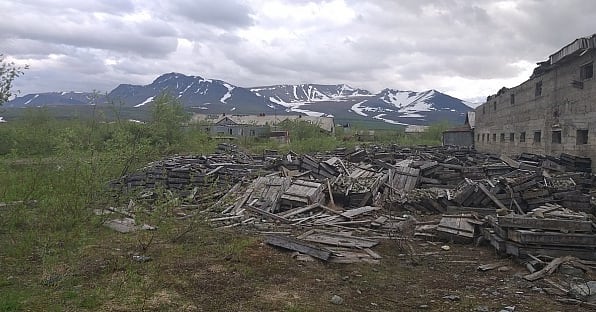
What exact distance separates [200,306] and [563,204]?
1070 centimetres

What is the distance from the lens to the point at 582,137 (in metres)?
17.2

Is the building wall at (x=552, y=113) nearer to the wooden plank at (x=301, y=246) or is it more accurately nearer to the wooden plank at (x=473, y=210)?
the wooden plank at (x=473, y=210)

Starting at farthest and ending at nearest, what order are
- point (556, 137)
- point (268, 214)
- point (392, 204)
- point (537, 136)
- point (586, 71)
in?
point (537, 136)
point (556, 137)
point (586, 71)
point (392, 204)
point (268, 214)

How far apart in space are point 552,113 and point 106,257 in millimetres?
19174

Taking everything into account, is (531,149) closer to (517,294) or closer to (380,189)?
(380,189)

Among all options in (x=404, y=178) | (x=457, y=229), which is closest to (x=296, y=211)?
(x=457, y=229)

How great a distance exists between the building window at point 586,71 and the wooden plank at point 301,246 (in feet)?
45.0

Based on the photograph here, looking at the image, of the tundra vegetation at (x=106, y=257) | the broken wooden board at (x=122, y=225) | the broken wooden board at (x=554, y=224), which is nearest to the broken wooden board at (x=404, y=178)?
the broken wooden board at (x=554, y=224)

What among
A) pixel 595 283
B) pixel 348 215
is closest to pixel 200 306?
pixel 595 283

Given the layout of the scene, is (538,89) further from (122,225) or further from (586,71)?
(122,225)

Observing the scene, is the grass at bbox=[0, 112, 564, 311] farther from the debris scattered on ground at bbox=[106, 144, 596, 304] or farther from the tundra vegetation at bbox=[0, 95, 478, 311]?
the debris scattered on ground at bbox=[106, 144, 596, 304]

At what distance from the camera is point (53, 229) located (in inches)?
263

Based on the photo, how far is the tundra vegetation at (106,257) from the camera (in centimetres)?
632

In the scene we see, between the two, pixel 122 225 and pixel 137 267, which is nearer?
pixel 137 267
